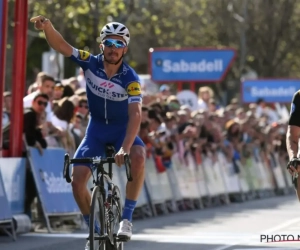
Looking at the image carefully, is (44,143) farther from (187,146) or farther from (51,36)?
(187,146)

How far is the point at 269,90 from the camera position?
46250 millimetres

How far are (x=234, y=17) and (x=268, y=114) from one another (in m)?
20.5

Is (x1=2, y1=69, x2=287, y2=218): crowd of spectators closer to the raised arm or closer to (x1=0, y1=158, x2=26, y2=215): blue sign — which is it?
(x1=0, y1=158, x2=26, y2=215): blue sign

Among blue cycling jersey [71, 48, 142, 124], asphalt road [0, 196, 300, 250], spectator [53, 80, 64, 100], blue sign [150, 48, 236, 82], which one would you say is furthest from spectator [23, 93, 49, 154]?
blue sign [150, 48, 236, 82]

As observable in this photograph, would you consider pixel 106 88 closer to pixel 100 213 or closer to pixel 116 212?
pixel 116 212

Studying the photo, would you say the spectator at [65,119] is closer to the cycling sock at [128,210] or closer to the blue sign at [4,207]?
the blue sign at [4,207]

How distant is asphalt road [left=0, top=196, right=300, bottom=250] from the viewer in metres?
14.3

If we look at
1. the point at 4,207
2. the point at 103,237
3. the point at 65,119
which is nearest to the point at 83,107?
the point at 65,119

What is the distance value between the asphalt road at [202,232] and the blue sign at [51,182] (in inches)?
29.2

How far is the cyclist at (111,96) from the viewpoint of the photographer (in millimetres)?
11500

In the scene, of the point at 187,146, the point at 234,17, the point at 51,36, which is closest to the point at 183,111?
the point at 187,146

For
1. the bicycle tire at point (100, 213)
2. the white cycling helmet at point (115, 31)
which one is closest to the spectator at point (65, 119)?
the white cycling helmet at point (115, 31)

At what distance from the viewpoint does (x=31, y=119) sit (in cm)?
1680

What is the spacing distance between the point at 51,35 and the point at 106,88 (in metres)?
0.71
